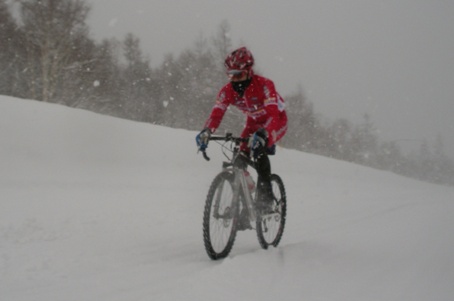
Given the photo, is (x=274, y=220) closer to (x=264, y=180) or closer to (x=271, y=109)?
(x=264, y=180)

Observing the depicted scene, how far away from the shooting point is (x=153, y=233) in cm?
594

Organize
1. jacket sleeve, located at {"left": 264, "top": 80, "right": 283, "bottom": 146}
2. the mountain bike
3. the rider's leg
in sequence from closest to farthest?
the mountain bike → jacket sleeve, located at {"left": 264, "top": 80, "right": 283, "bottom": 146} → the rider's leg

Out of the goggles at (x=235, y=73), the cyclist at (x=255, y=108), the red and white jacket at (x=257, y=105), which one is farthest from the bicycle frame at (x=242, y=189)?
the goggles at (x=235, y=73)

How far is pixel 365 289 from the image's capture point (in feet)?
10.8

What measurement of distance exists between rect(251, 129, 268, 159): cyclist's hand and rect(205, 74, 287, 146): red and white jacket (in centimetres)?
20

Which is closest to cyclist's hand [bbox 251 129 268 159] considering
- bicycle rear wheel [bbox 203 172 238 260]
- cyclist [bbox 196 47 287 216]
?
cyclist [bbox 196 47 287 216]

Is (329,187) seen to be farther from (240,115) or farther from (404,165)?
(404,165)

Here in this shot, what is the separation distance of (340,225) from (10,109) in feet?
28.7

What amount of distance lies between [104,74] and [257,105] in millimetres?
26362

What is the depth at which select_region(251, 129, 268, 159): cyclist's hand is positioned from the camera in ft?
13.5

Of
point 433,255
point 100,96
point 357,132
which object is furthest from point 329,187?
point 357,132

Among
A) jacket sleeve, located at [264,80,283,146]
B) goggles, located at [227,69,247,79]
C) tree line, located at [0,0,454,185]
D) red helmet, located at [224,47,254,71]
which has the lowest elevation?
jacket sleeve, located at [264,80,283,146]

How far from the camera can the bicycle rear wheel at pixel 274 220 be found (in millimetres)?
4898

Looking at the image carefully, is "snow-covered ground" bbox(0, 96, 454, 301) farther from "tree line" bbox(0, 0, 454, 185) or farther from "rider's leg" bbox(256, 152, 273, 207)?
"tree line" bbox(0, 0, 454, 185)
